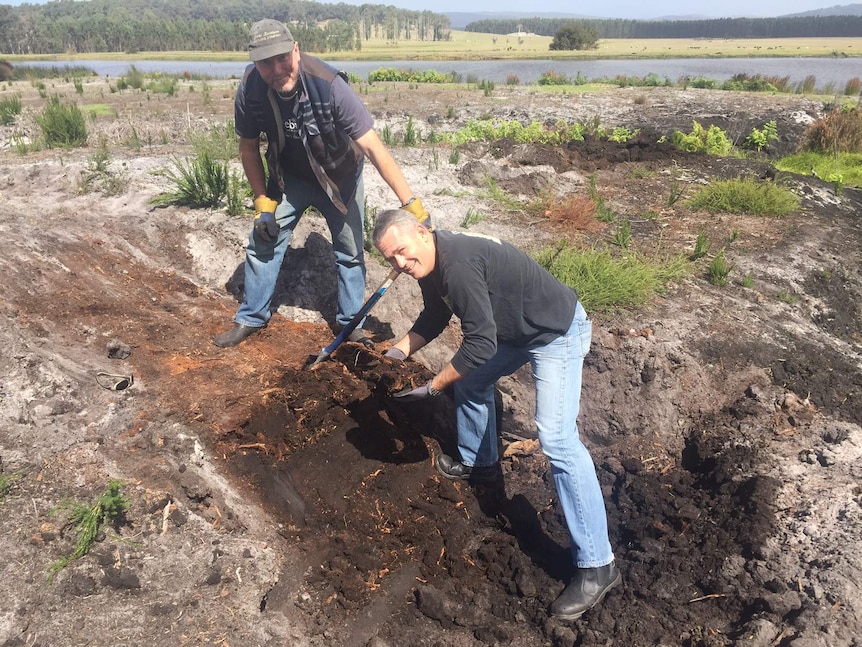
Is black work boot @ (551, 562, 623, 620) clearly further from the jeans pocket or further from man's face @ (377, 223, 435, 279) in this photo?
man's face @ (377, 223, 435, 279)

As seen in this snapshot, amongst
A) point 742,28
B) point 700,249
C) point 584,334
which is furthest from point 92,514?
point 742,28

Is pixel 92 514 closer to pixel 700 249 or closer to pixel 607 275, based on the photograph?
pixel 607 275

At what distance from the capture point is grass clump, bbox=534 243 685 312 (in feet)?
15.0

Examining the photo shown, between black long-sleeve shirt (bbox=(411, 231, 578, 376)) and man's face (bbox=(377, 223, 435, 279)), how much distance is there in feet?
0.21

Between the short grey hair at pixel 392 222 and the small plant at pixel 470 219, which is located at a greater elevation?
the short grey hair at pixel 392 222

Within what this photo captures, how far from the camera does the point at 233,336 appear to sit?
13.8ft

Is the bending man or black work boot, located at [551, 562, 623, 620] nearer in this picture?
the bending man

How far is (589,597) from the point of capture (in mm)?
2645

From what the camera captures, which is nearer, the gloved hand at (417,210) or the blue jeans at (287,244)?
the gloved hand at (417,210)

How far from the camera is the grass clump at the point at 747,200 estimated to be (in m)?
6.66

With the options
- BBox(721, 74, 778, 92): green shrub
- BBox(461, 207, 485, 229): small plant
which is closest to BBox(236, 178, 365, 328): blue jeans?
BBox(461, 207, 485, 229): small plant

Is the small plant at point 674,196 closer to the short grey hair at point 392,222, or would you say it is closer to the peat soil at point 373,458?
the peat soil at point 373,458

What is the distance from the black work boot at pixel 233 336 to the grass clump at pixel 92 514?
4.98 ft

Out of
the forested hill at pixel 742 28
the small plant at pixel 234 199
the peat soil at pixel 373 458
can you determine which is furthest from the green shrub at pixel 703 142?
the forested hill at pixel 742 28
